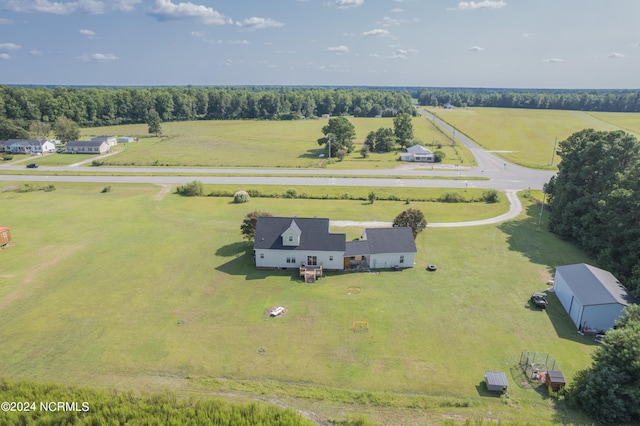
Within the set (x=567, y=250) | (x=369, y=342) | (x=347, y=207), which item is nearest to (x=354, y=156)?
(x=347, y=207)

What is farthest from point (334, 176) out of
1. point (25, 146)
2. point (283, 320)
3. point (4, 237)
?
point (25, 146)

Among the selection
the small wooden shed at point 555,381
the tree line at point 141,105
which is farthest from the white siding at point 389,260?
the tree line at point 141,105

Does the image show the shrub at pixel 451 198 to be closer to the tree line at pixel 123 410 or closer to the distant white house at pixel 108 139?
the tree line at pixel 123 410

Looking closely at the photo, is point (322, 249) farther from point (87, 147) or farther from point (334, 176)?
point (87, 147)

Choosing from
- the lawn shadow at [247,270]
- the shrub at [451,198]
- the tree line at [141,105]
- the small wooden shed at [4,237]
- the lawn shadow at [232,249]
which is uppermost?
the tree line at [141,105]

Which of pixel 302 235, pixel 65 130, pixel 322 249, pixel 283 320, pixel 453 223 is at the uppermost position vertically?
pixel 65 130

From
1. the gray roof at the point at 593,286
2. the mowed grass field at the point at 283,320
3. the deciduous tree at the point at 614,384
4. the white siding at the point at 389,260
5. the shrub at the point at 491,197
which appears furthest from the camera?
the shrub at the point at 491,197
